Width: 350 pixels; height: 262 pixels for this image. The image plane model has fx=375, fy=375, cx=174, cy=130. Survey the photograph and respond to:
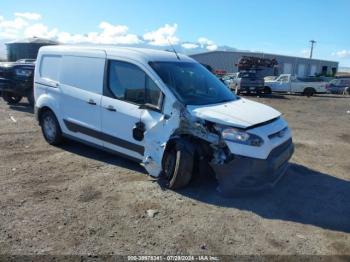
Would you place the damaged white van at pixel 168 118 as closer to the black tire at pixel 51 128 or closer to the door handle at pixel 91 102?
the door handle at pixel 91 102

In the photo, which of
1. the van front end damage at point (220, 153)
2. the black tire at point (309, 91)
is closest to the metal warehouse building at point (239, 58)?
the black tire at point (309, 91)

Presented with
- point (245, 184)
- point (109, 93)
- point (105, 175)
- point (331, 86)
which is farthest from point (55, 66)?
point (331, 86)

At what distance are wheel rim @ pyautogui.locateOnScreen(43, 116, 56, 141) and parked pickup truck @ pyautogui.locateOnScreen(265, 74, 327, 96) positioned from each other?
22943 millimetres

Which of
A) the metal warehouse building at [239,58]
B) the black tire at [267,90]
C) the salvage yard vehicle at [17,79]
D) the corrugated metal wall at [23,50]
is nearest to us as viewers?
the salvage yard vehicle at [17,79]

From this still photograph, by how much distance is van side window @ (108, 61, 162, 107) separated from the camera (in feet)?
17.8

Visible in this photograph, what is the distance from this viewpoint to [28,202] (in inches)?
191

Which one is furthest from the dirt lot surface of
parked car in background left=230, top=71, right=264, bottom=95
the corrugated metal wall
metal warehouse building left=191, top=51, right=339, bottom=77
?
metal warehouse building left=191, top=51, right=339, bottom=77

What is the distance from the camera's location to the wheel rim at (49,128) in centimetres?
730

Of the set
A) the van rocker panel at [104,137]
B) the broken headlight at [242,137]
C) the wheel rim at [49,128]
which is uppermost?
the broken headlight at [242,137]

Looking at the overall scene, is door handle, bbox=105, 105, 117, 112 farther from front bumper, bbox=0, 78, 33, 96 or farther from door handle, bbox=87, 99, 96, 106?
front bumper, bbox=0, 78, 33, 96

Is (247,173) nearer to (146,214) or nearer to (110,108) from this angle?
(146,214)

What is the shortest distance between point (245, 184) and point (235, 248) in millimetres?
1142

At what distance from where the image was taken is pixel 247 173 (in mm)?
4730

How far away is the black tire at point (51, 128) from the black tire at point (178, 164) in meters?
2.88
